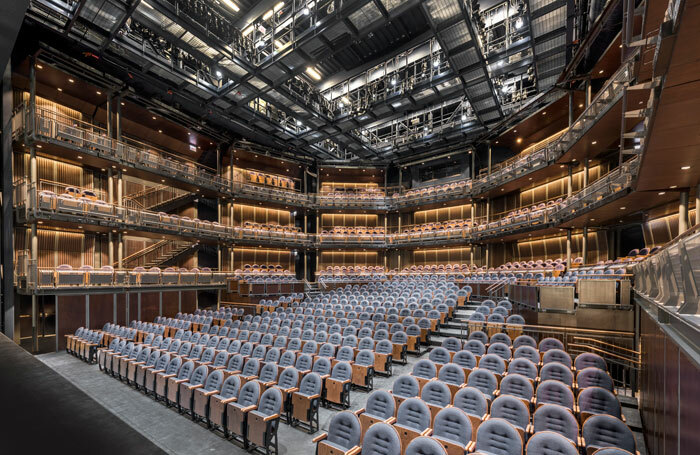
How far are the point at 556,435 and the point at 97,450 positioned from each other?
429 centimetres

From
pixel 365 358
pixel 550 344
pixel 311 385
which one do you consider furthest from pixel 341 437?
pixel 550 344

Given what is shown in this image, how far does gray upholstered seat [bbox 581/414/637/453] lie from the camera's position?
3747mm

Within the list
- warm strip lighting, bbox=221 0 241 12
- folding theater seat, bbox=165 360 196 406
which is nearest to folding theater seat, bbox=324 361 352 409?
folding theater seat, bbox=165 360 196 406

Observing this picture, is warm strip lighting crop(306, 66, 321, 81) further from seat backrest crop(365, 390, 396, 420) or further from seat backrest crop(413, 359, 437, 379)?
seat backrest crop(365, 390, 396, 420)

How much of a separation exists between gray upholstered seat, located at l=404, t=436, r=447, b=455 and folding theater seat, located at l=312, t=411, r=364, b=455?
29.5 inches

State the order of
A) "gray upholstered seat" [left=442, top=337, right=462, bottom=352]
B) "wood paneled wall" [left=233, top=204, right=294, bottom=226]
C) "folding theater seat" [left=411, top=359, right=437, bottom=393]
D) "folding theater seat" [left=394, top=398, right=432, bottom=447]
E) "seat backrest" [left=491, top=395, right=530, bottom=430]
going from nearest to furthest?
1. "folding theater seat" [left=394, top=398, right=432, bottom=447]
2. "seat backrest" [left=491, top=395, right=530, bottom=430]
3. "folding theater seat" [left=411, top=359, right=437, bottom=393]
4. "gray upholstered seat" [left=442, top=337, right=462, bottom=352]
5. "wood paneled wall" [left=233, top=204, right=294, bottom=226]

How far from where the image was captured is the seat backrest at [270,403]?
5.02m

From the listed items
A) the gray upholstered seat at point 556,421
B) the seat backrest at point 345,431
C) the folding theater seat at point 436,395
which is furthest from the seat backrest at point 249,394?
the gray upholstered seat at point 556,421

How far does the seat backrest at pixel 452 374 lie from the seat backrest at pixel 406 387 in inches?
30.7

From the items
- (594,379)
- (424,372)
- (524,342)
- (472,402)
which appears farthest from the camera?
(524,342)

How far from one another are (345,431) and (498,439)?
1770 mm

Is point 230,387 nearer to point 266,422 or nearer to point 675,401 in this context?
point 266,422

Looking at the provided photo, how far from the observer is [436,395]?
16.8 ft

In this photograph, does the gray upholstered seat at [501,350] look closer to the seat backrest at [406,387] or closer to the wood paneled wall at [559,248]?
the seat backrest at [406,387]
